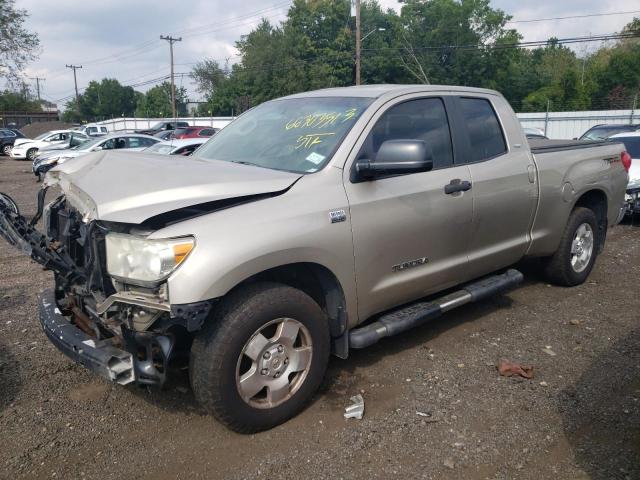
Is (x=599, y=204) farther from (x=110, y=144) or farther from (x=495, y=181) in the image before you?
(x=110, y=144)

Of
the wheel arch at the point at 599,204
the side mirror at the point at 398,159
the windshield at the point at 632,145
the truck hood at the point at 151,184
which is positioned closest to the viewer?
the truck hood at the point at 151,184

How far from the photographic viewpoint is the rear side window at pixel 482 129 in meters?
4.46

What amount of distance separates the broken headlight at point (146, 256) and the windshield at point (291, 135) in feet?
3.39

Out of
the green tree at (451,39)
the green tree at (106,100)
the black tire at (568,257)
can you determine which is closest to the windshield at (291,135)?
the black tire at (568,257)

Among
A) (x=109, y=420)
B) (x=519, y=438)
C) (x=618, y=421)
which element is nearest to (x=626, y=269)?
(x=618, y=421)

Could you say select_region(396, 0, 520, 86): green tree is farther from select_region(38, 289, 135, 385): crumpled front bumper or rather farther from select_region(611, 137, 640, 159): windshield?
select_region(38, 289, 135, 385): crumpled front bumper

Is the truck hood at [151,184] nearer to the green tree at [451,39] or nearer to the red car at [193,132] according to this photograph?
the red car at [193,132]

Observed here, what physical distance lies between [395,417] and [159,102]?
9243 centimetres

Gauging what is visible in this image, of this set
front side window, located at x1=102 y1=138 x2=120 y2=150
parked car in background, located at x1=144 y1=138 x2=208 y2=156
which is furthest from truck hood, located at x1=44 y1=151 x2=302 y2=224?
front side window, located at x1=102 y1=138 x2=120 y2=150

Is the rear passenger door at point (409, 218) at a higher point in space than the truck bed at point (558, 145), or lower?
lower

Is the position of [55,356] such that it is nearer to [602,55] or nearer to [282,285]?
[282,285]

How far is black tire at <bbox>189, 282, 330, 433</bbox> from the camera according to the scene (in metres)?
2.91

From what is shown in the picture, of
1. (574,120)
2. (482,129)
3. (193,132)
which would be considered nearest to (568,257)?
(482,129)

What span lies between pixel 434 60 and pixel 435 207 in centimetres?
5539
